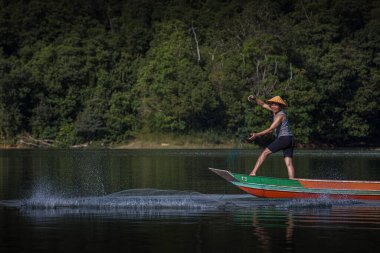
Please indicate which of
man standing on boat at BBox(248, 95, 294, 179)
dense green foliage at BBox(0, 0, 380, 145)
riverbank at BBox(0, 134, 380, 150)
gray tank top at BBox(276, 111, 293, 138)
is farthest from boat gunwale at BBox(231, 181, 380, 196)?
riverbank at BBox(0, 134, 380, 150)

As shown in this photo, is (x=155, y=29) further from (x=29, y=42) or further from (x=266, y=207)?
(x=266, y=207)

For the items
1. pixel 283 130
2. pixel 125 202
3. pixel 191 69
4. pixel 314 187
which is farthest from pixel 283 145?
pixel 191 69

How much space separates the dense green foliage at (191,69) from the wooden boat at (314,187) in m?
63.7

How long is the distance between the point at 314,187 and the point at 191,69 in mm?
68552

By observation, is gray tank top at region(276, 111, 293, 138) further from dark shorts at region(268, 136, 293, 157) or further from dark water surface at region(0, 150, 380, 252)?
dark water surface at region(0, 150, 380, 252)

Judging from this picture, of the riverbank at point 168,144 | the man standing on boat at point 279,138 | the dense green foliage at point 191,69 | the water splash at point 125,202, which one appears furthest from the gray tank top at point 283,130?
the riverbank at point 168,144

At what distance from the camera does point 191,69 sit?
94062mm

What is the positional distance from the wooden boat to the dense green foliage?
63.7 metres

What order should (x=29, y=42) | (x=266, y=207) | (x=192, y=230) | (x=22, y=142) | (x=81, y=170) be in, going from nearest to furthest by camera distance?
1. (x=192, y=230)
2. (x=266, y=207)
3. (x=81, y=170)
4. (x=22, y=142)
5. (x=29, y=42)

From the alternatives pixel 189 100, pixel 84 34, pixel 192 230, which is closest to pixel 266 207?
pixel 192 230

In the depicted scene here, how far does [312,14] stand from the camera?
10075 cm

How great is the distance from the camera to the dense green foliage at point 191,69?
9288 centimetres

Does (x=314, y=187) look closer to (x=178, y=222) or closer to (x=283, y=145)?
(x=283, y=145)

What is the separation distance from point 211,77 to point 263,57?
524 centimetres
